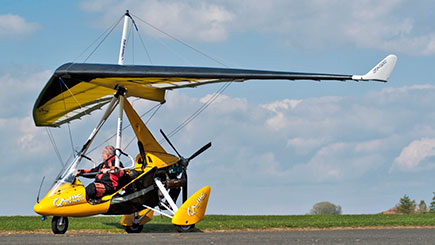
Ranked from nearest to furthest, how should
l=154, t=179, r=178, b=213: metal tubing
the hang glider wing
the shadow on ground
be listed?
1. the hang glider wing
2. l=154, t=179, r=178, b=213: metal tubing
3. the shadow on ground

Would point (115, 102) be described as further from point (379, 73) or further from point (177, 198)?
point (379, 73)

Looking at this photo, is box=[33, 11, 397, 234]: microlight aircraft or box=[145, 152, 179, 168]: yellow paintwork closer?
box=[33, 11, 397, 234]: microlight aircraft

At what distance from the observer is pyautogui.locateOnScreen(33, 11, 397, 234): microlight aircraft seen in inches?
531

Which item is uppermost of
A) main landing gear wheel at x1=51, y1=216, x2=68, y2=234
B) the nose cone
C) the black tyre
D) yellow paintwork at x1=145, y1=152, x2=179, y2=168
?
yellow paintwork at x1=145, y1=152, x2=179, y2=168

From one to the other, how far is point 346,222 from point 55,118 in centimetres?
866

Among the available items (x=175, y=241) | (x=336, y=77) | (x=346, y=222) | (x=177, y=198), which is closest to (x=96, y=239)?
(x=175, y=241)

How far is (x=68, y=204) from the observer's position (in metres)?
13.7

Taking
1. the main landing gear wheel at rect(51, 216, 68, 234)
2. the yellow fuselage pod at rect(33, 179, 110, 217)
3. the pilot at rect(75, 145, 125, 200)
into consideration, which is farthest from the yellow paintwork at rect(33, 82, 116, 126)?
the main landing gear wheel at rect(51, 216, 68, 234)

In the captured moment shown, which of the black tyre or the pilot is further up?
the pilot

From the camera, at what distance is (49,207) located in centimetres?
1345

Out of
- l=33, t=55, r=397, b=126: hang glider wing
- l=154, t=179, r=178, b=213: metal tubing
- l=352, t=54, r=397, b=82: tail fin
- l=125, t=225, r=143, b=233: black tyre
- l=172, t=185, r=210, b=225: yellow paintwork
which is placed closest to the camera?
l=352, t=54, r=397, b=82: tail fin

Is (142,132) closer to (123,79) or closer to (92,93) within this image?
(123,79)

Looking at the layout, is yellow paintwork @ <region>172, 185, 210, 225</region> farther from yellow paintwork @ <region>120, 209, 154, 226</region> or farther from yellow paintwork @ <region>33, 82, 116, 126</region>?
yellow paintwork @ <region>33, 82, 116, 126</region>

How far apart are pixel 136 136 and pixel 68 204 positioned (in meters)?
2.52
